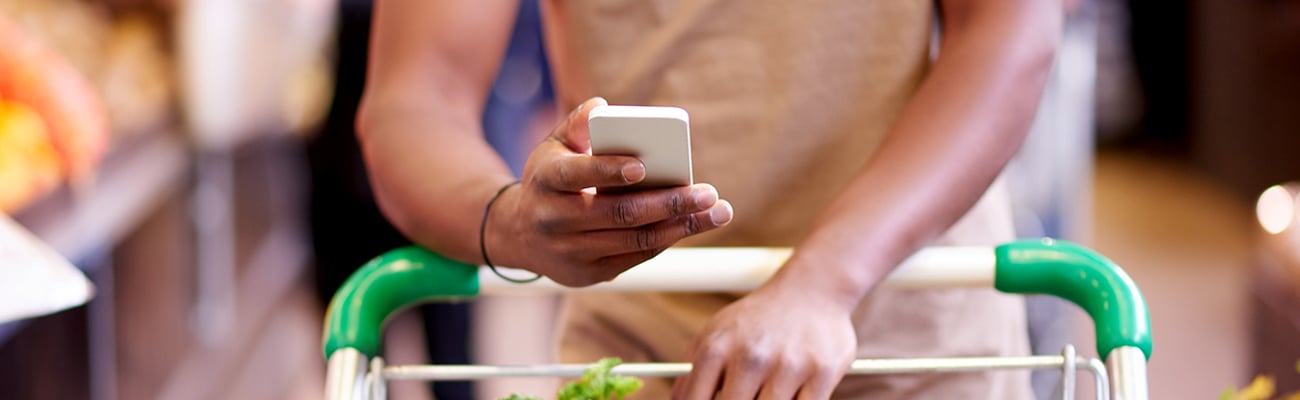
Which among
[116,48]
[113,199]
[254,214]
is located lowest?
[254,214]

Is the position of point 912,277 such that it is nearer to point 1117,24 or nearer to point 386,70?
point 386,70

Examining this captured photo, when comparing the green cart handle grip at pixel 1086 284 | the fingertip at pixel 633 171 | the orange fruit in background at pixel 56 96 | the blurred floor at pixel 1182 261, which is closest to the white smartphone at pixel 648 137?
the fingertip at pixel 633 171

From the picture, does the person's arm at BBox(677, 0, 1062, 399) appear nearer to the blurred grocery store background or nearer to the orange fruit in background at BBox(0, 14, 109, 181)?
the blurred grocery store background

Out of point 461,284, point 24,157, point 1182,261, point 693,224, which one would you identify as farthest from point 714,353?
point 1182,261

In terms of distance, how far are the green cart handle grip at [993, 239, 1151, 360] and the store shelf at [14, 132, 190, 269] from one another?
5.07 ft

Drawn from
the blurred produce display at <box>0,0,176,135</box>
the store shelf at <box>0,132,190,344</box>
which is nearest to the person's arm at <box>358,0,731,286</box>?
the store shelf at <box>0,132,190,344</box>

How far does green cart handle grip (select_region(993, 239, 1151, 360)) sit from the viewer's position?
2.88 ft

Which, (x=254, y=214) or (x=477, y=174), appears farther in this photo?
(x=254, y=214)

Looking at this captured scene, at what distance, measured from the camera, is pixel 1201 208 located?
6.50 metres

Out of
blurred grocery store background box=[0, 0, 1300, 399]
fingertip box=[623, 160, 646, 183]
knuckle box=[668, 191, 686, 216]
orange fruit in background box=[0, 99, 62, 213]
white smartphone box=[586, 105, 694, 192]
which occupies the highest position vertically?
white smartphone box=[586, 105, 694, 192]

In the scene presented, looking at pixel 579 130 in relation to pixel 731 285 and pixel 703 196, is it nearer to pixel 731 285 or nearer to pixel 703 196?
pixel 703 196

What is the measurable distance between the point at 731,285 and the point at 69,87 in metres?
1.76

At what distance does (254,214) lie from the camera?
3.96 m

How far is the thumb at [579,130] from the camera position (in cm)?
70
